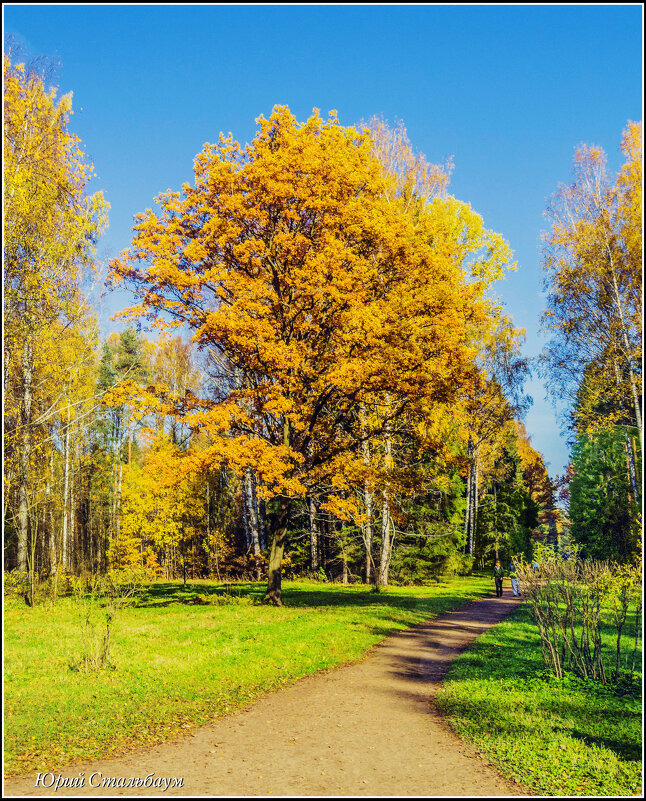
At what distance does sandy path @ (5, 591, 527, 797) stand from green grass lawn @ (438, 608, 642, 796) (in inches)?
11.3

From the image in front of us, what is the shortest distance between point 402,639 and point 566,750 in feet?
21.9

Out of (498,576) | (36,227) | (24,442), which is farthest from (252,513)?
(36,227)

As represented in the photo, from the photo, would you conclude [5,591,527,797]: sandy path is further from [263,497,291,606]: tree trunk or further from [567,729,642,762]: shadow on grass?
[263,497,291,606]: tree trunk

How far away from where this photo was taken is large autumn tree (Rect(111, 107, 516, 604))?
13.4 meters

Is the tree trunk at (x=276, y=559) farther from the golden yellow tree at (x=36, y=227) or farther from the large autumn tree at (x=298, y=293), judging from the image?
the golden yellow tree at (x=36, y=227)

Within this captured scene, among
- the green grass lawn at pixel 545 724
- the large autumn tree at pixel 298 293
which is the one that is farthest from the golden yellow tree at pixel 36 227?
the green grass lawn at pixel 545 724

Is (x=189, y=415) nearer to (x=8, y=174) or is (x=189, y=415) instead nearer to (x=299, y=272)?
(x=299, y=272)

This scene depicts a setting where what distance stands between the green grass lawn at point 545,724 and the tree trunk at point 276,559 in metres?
6.55

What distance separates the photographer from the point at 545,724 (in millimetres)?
6082

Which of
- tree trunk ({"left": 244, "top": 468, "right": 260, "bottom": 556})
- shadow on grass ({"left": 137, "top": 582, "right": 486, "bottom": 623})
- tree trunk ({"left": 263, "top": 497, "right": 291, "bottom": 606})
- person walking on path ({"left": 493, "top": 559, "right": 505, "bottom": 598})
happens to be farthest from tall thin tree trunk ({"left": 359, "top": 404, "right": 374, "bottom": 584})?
tree trunk ({"left": 244, "top": 468, "right": 260, "bottom": 556})

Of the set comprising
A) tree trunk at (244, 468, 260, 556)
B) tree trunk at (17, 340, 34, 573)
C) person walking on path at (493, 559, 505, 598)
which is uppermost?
tree trunk at (17, 340, 34, 573)

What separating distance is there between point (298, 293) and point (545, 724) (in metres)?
10.7

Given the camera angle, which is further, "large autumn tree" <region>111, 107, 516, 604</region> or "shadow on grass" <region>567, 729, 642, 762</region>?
"large autumn tree" <region>111, 107, 516, 604</region>

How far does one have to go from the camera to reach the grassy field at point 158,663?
5766 millimetres
